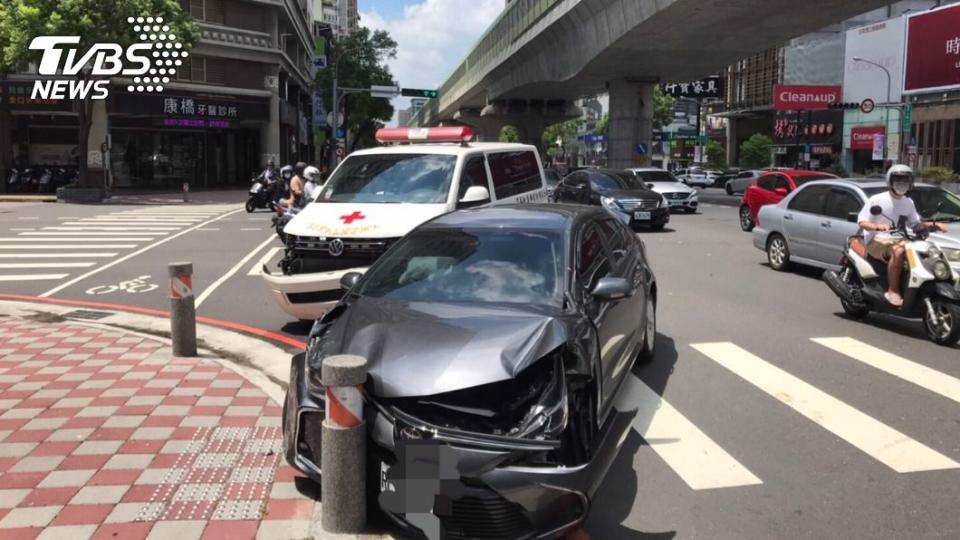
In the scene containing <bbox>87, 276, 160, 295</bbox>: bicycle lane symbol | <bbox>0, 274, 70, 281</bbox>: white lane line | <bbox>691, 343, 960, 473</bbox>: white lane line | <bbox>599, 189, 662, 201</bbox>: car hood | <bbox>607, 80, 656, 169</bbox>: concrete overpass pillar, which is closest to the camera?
<bbox>691, 343, 960, 473</bbox>: white lane line

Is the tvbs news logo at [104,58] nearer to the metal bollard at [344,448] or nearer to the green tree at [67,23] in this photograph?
the green tree at [67,23]

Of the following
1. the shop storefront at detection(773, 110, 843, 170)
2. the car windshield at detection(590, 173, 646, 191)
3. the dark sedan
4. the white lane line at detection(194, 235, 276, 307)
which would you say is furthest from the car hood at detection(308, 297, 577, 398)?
the shop storefront at detection(773, 110, 843, 170)

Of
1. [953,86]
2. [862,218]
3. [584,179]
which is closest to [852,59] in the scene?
[953,86]

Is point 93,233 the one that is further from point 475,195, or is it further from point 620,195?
point 475,195

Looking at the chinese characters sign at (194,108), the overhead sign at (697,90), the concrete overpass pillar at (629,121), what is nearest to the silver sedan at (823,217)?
the concrete overpass pillar at (629,121)

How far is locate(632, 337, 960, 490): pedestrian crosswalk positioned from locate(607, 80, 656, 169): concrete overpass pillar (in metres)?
33.7

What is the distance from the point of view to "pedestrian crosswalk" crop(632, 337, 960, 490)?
491cm

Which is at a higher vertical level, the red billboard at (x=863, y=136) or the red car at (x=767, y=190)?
the red billboard at (x=863, y=136)

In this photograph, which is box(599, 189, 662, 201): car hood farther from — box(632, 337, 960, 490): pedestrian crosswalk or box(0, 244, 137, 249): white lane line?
box(632, 337, 960, 490): pedestrian crosswalk

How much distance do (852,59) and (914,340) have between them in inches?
2284

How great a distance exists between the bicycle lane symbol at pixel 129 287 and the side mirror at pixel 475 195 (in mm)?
5409

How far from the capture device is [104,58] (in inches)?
1215

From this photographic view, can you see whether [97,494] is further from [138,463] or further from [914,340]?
[914,340]

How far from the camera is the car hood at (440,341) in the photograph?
3.77 metres
